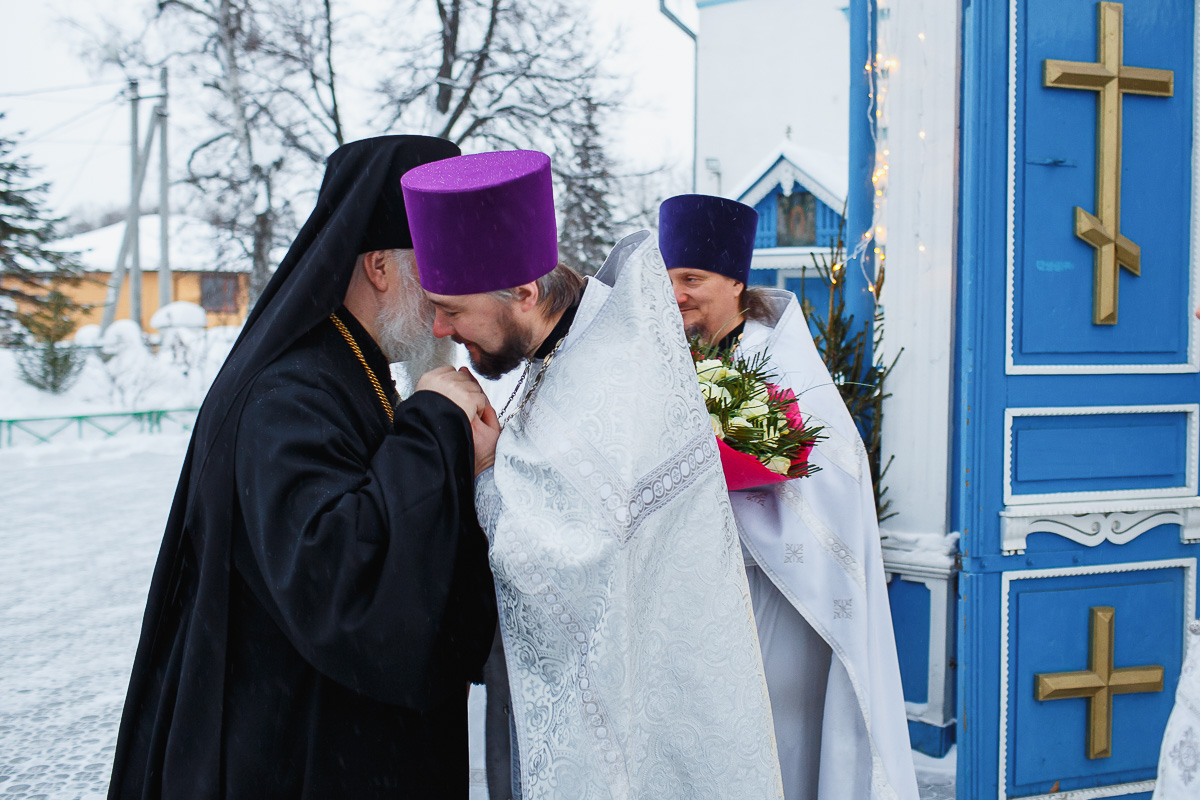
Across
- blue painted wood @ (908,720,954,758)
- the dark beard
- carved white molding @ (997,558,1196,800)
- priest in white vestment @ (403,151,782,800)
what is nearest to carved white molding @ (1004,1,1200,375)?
carved white molding @ (997,558,1196,800)

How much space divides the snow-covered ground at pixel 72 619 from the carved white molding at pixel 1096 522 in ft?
3.92

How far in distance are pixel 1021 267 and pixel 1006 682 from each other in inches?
56.8

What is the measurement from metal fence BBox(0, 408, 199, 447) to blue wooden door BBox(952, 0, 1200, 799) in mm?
15192

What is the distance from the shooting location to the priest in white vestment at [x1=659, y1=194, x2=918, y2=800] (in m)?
2.36

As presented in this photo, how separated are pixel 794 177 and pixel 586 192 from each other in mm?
3225

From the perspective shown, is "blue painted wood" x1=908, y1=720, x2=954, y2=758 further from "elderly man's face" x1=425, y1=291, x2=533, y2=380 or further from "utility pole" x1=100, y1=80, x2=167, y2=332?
"utility pole" x1=100, y1=80, x2=167, y2=332

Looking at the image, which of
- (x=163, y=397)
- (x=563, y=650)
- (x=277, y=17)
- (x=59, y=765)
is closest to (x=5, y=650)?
(x=59, y=765)

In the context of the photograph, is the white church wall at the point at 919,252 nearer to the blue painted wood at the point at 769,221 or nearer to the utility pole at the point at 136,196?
the blue painted wood at the point at 769,221

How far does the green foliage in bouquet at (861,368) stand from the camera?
403 centimetres

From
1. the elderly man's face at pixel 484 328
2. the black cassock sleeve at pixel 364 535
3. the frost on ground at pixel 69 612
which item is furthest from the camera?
the frost on ground at pixel 69 612

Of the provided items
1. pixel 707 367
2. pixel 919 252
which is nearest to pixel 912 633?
pixel 919 252

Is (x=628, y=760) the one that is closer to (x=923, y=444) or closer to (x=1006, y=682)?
(x=1006, y=682)

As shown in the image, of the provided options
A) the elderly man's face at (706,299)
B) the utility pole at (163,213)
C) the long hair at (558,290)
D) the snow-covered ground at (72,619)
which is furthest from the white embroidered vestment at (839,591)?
the utility pole at (163,213)

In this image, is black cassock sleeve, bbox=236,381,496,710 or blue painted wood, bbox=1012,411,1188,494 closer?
black cassock sleeve, bbox=236,381,496,710
